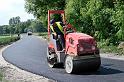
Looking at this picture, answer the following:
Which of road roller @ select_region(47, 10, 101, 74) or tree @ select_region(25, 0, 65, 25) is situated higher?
tree @ select_region(25, 0, 65, 25)

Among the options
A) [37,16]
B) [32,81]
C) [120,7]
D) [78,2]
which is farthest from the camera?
[37,16]

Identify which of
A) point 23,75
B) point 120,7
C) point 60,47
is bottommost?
point 23,75

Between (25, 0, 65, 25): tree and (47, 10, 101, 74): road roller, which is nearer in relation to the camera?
(47, 10, 101, 74): road roller

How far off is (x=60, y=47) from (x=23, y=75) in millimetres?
2175

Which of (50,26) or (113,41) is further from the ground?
(50,26)

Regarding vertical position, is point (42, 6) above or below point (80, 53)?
above

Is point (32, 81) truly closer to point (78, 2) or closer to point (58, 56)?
point (58, 56)

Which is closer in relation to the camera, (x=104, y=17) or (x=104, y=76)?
(x=104, y=76)

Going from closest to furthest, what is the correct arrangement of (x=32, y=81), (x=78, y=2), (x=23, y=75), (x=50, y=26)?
(x=32, y=81)
(x=23, y=75)
(x=50, y=26)
(x=78, y=2)

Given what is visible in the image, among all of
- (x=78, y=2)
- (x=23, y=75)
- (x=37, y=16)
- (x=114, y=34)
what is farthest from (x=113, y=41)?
(x=37, y=16)

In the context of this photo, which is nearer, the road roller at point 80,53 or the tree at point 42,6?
the road roller at point 80,53

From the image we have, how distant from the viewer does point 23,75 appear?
1530cm

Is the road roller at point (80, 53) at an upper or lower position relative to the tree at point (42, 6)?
lower

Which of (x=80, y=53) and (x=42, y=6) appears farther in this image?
(x=42, y=6)
